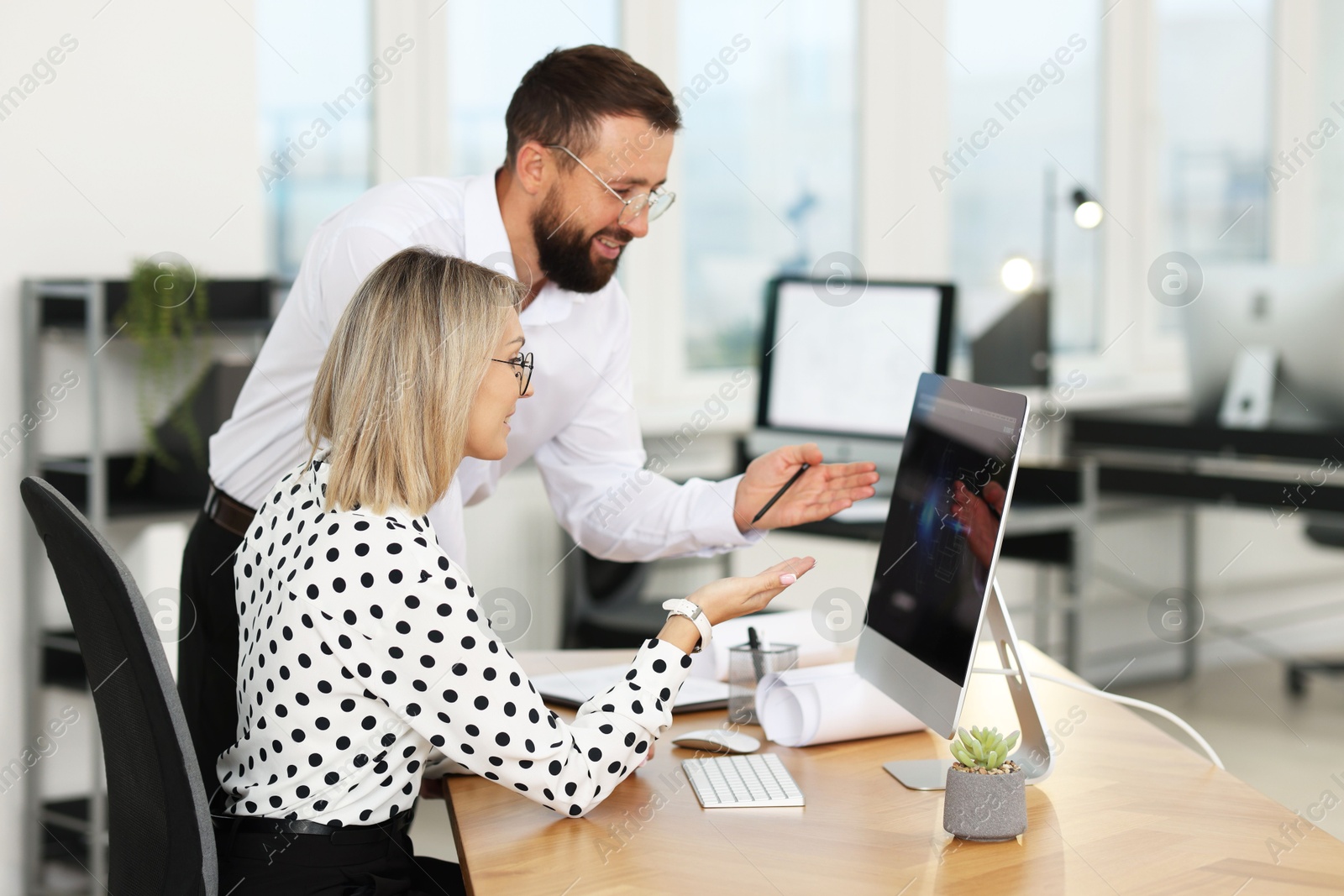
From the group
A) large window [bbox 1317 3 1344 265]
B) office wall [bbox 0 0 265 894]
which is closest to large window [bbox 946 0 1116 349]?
large window [bbox 1317 3 1344 265]

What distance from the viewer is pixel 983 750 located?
1.34m

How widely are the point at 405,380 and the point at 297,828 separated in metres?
0.47

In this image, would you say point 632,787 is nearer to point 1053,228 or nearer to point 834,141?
point 834,141

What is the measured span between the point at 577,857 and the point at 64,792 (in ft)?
6.61

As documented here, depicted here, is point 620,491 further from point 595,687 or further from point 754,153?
point 754,153

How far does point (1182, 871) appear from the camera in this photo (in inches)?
48.9

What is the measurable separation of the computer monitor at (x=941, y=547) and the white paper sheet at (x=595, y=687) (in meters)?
0.23

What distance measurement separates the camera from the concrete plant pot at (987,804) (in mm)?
1310

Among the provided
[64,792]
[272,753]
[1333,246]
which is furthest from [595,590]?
[1333,246]

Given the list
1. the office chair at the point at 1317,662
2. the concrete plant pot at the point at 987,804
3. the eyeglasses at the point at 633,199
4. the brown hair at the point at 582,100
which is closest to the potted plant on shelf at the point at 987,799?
the concrete plant pot at the point at 987,804

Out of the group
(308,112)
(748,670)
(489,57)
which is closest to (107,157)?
(308,112)

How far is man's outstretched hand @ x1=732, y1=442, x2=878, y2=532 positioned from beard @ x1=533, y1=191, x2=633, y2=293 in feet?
1.21

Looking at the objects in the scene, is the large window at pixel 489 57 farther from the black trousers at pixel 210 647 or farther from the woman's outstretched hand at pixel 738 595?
the woman's outstretched hand at pixel 738 595

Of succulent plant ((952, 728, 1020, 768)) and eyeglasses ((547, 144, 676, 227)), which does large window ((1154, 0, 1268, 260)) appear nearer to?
eyeglasses ((547, 144, 676, 227))
